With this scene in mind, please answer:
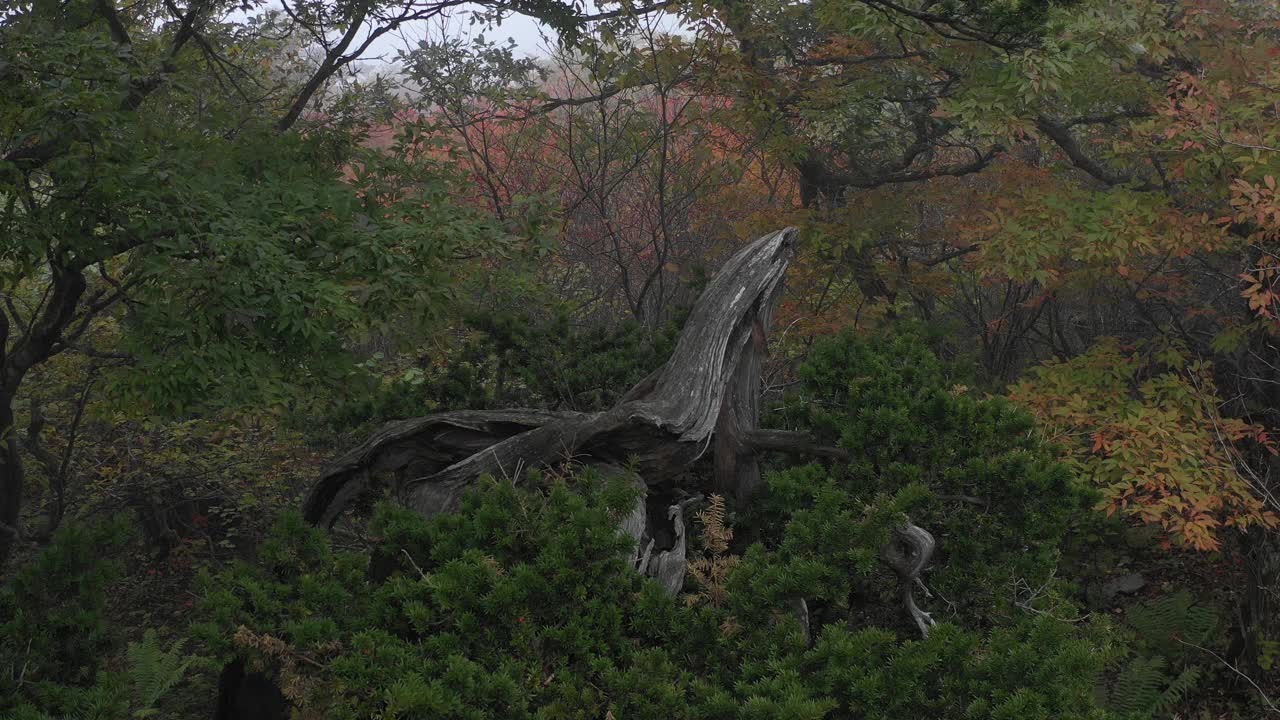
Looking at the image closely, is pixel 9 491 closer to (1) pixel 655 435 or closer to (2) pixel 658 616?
(1) pixel 655 435

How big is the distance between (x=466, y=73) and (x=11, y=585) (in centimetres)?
695

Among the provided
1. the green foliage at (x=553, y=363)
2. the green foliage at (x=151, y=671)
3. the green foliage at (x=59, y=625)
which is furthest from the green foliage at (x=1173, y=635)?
the green foliage at (x=59, y=625)

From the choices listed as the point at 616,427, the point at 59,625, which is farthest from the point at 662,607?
the point at 59,625

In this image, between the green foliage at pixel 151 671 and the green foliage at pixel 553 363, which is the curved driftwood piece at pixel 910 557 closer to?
the green foliage at pixel 553 363

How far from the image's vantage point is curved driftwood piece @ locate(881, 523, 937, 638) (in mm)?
4506

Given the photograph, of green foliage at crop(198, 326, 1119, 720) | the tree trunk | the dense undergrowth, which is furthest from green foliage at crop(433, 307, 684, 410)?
the tree trunk

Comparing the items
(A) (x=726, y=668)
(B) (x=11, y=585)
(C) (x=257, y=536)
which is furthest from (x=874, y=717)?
(C) (x=257, y=536)

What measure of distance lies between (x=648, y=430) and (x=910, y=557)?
58.2 inches

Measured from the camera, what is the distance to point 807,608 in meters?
4.34

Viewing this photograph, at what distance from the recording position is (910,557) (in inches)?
181

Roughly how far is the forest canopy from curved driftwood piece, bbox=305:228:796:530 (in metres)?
0.02

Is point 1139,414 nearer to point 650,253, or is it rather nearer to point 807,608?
point 807,608

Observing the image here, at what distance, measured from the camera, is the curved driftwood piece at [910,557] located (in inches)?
177

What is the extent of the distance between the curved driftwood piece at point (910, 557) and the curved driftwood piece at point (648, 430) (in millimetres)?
1077
